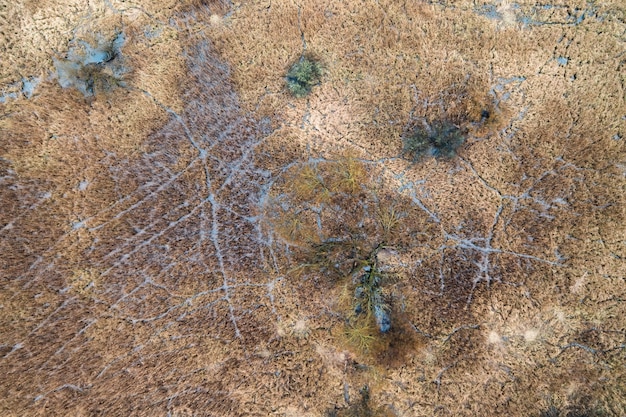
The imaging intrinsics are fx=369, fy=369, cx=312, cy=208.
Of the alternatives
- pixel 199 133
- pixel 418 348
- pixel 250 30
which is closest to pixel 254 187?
pixel 199 133

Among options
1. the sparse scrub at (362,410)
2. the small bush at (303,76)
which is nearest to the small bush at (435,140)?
the small bush at (303,76)

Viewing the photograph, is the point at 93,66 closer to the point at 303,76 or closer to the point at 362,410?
the point at 303,76

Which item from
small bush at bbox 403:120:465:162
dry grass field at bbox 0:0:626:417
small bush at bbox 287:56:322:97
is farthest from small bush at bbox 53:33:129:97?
small bush at bbox 403:120:465:162

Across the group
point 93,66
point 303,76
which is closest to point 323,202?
point 303,76

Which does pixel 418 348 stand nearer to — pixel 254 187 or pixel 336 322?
pixel 336 322

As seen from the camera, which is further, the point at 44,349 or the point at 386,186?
the point at 386,186

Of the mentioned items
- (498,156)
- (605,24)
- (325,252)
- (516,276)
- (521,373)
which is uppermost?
(605,24)
